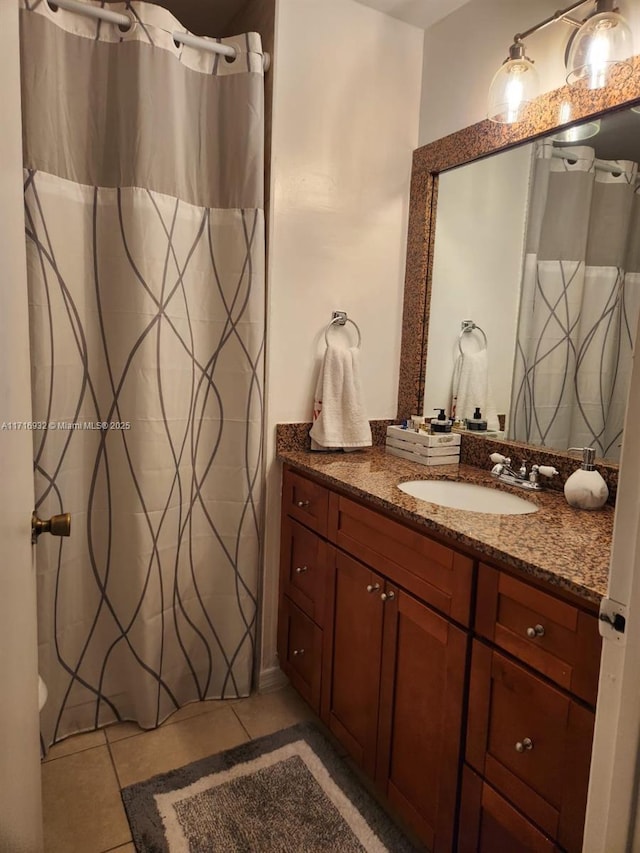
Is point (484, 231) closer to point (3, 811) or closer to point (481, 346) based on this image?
point (481, 346)

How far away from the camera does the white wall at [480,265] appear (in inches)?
66.7

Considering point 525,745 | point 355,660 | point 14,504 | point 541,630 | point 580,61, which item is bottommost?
point 355,660

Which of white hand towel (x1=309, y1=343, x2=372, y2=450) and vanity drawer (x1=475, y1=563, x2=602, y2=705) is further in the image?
white hand towel (x1=309, y1=343, x2=372, y2=450)

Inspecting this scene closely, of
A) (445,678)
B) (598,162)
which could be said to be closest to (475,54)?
(598,162)

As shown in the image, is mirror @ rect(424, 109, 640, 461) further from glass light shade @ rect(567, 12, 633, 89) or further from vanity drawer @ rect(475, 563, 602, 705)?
vanity drawer @ rect(475, 563, 602, 705)

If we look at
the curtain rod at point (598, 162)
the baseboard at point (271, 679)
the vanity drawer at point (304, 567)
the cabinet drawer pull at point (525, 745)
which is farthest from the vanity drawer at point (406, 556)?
the curtain rod at point (598, 162)

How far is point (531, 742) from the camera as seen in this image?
99 centimetres

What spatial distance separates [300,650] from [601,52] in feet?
6.12

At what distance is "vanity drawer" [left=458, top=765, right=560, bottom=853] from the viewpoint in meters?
0.99

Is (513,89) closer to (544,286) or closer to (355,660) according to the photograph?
(544,286)

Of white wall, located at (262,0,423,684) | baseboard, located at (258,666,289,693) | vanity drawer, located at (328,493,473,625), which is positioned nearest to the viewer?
vanity drawer, located at (328,493,473,625)

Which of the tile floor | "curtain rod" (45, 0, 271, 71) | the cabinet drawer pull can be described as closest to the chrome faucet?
the cabinet drawer pull

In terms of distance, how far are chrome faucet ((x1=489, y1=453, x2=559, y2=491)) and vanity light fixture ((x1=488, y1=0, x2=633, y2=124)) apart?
97cm

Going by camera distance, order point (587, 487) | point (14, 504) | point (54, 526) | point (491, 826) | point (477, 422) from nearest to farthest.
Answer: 1. point (14, 504)
2. point (54, 526)
3. point (491, 826)
4. point (587, 487)
5. point (477, 422)
